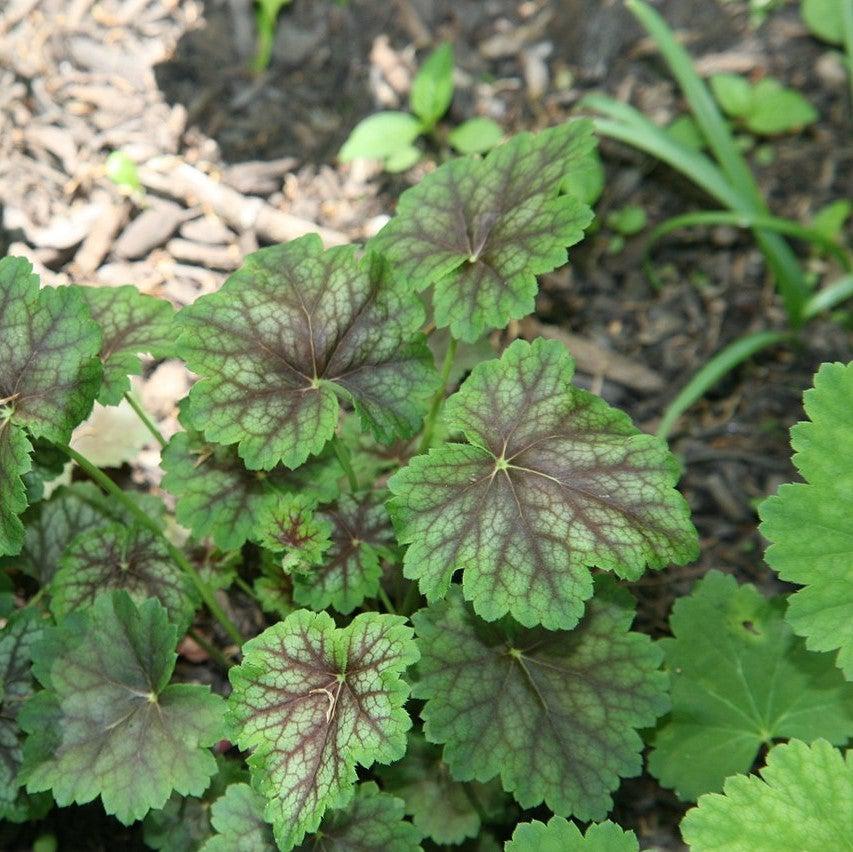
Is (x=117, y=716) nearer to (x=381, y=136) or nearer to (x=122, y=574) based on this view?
(x=122, y=574)

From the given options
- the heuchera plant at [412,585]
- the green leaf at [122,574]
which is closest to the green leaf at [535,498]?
the heuchera plant at [412,585]

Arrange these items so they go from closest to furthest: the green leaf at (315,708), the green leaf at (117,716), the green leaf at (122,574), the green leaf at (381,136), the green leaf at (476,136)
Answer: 1. the green leaf at (315,708)
2. the green leaf at (117,716)
3. the green leaf at (122,574)
4. the green leaf at (381,136)
5. the green leaf at (476,136)

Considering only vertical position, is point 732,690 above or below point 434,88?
below

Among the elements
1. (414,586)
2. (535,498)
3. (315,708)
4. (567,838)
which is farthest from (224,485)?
(567,838)

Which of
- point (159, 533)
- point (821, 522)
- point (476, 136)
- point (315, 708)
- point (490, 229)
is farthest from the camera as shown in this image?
point (476, 136)

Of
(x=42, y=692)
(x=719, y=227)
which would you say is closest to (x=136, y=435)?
(x=42, y=692)

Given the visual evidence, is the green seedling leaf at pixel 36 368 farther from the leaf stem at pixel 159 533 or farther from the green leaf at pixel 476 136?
the green leaf at pixel 476 136
